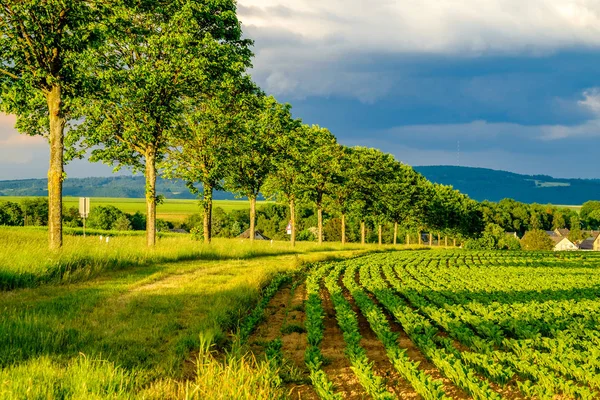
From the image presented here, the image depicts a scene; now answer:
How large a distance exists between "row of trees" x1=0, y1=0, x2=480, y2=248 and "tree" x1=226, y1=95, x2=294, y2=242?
0.31ft

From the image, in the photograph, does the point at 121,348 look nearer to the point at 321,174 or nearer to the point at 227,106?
the point at 227,106

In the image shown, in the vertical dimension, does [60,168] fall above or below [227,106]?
below

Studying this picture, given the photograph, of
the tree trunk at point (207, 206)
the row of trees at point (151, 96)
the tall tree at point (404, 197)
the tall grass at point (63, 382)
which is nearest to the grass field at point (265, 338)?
the tall grass at point (63, 382)

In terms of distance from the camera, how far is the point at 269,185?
4509 centimetres

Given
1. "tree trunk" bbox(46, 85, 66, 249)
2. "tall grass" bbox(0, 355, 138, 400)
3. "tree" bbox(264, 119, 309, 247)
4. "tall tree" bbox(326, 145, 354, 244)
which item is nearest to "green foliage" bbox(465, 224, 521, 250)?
"tall tree" bbox(326, 145, 354, 244)

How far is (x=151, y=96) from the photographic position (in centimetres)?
2591

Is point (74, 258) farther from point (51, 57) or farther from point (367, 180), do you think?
point (367, 180)

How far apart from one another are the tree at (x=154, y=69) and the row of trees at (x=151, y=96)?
0.07m

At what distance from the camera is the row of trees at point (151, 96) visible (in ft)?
62.3

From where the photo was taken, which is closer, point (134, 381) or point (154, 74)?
point (134, 381)

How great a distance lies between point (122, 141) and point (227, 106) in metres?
8.38

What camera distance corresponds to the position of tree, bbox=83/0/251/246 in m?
24.9

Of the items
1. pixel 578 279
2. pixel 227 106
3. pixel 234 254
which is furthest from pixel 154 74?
pixel 578 279

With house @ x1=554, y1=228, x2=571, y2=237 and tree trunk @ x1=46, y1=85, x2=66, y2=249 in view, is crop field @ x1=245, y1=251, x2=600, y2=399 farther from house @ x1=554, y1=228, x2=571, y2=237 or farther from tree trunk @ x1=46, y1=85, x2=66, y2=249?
house @ x1=554, y1=228, x2=571, y2=237
